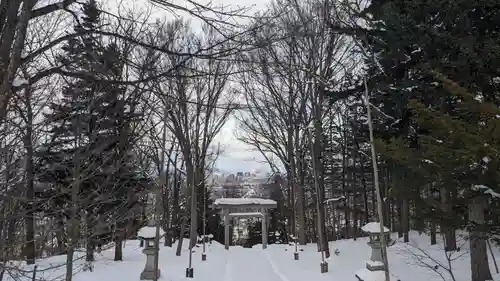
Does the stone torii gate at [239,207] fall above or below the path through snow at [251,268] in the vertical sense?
above

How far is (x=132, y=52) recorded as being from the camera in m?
3.40

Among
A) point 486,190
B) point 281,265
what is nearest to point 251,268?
point 281,265

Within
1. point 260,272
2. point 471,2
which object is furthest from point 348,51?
point 260,272

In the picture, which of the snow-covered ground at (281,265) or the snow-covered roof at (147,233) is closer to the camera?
the snow-covered ground at (281,265)

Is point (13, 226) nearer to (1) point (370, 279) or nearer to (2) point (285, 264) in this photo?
(1) point (370, 279)

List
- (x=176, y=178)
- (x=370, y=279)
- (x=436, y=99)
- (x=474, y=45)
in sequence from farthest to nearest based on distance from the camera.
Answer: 1. (x=176, y=178)
2. (x=370, y=279)
3. (x=436, y=99)
4. (x=474, y=45)

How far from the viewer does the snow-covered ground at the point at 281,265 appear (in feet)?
45.5

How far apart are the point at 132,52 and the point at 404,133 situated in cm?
1002

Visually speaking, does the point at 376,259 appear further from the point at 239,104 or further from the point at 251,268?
the point at 239,104

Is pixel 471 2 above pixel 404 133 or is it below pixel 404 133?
above

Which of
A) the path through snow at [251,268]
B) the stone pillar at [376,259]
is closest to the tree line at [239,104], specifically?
the stone pillar at [376,259]

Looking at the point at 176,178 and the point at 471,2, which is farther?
the point at 176,178

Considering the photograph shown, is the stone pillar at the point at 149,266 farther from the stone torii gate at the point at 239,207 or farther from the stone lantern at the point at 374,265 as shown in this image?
the stone torii gate at the point at 239,207

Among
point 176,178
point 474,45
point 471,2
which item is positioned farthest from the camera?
point 176,178
